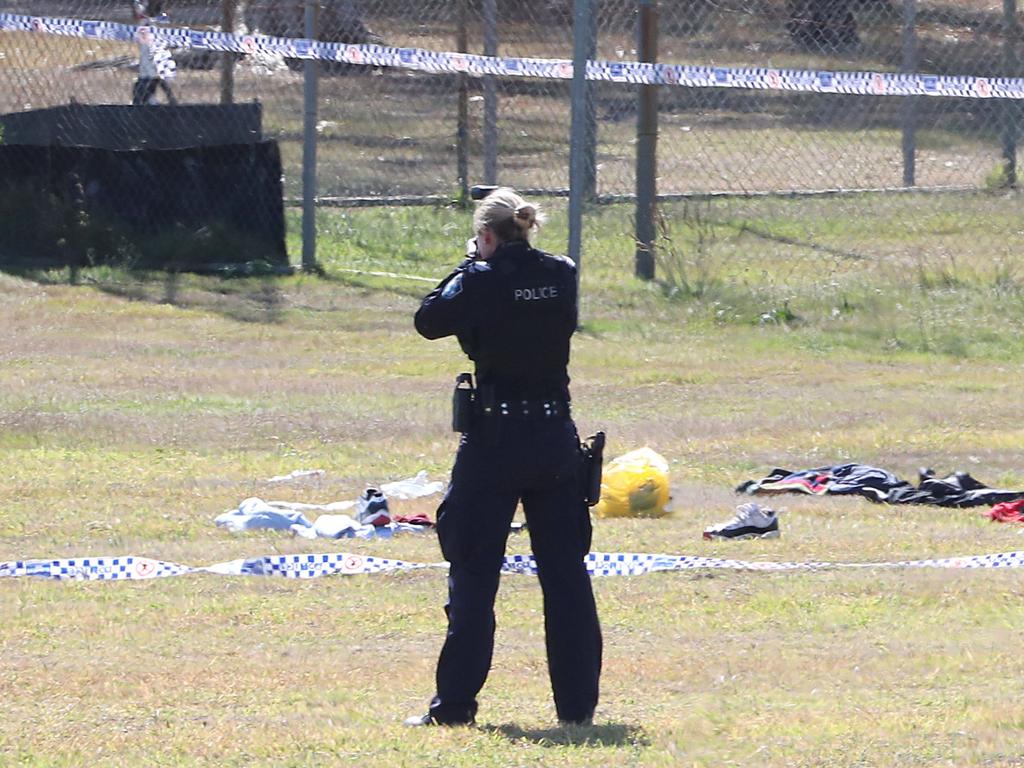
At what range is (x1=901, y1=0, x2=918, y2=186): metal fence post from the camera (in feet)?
52.5

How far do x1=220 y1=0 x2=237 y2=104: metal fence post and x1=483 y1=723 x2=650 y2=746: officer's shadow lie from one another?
12435 mm

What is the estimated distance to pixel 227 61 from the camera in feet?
57.5

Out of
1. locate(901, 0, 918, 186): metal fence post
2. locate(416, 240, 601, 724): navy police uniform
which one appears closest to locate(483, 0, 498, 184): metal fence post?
locate(901, 0, 918, 186): metal fence post

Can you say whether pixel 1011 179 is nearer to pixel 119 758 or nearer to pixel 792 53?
pixel 792 53

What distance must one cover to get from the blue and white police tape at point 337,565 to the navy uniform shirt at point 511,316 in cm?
236

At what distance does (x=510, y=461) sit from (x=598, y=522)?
11.7 feet

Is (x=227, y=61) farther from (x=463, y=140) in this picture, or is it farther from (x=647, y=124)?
(x=647, y=124)

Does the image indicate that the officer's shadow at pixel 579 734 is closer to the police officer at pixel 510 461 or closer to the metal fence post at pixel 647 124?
the police officer at pixel 510 461

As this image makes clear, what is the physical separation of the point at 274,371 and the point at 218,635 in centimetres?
607

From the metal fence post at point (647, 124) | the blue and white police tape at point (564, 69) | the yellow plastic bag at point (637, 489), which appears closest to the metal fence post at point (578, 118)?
the blue and white police tape at point (564, 69)

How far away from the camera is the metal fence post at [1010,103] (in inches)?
637

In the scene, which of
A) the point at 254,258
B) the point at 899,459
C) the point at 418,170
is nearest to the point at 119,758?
the point at 899,459

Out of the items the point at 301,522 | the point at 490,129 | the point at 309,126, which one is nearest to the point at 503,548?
the point at 301,522

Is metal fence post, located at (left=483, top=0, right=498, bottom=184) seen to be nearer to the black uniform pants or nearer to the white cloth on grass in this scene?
the white cloth on grass
